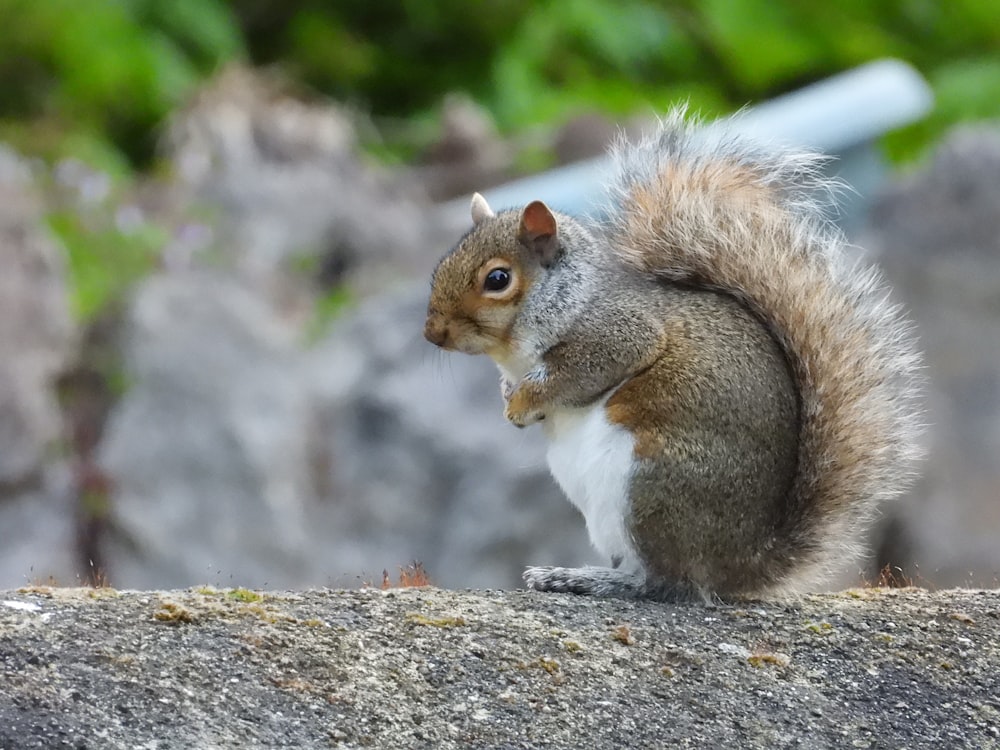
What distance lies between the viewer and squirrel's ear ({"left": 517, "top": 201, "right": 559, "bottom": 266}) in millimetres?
3299

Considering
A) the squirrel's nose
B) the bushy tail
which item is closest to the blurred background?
the squirrel's nose

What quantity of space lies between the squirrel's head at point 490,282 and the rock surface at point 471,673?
1.88ft

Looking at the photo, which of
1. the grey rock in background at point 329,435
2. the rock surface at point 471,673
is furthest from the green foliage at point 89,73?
the rock surface at point 471,673

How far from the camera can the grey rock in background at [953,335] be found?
623 centimetres

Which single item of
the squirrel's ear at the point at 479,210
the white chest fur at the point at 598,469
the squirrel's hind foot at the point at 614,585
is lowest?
the squirrel's hind foot at the point at 614,585

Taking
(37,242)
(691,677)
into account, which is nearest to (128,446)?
(37,242)

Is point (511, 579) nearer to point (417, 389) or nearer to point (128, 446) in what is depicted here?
point (417, 389)

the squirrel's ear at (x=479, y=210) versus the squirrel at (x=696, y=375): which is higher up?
the squirrel's ear at (x=479, y=210)

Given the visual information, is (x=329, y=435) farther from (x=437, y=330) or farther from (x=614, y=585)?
(x=614, y=585)

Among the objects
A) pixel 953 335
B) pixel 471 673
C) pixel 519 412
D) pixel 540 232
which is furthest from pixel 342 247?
pixel 471 673

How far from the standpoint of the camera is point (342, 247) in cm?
796

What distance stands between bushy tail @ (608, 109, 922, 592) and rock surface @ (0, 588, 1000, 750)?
0.90 feet

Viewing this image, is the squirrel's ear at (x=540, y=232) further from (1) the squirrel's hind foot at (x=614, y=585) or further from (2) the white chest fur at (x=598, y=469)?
(1) the squirrel's hind foot at (x=614, y=585)

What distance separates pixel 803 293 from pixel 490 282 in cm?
68
